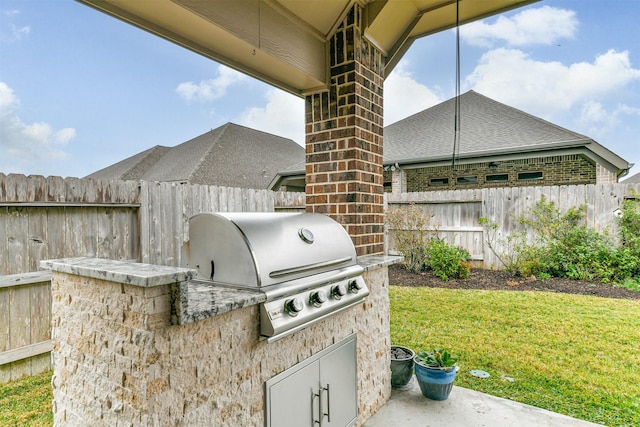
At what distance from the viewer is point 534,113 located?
1030 centimetres

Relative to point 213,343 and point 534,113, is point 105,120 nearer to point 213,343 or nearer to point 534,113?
point 213,343

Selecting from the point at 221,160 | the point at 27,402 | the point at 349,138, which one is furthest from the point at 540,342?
the point at 221,160

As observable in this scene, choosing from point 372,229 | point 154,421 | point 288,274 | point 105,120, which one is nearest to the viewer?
point 154,421

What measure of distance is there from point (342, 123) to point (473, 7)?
142cm

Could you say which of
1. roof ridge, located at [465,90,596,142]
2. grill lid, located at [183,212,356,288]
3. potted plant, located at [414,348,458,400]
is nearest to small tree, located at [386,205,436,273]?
roof ridge, located at [465,90,596,142]

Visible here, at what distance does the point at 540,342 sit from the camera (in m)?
3.82

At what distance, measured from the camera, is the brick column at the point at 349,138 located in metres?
2.54

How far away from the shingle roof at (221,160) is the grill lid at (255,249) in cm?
1074

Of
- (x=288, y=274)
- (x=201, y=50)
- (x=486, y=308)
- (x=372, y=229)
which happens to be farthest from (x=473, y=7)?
(x=486, y=308)

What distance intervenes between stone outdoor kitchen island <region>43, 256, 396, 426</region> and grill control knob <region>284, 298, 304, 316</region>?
163mm

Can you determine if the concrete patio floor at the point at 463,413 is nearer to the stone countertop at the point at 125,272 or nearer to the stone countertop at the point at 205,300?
the stone countertop at the point at 205,300

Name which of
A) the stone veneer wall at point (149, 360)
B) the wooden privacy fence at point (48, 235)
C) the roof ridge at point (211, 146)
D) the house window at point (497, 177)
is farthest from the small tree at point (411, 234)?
the roof ridge at point (211, 146)

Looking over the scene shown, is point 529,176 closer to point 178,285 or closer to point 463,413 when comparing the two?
point 463,413

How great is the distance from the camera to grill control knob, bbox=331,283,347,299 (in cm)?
193
